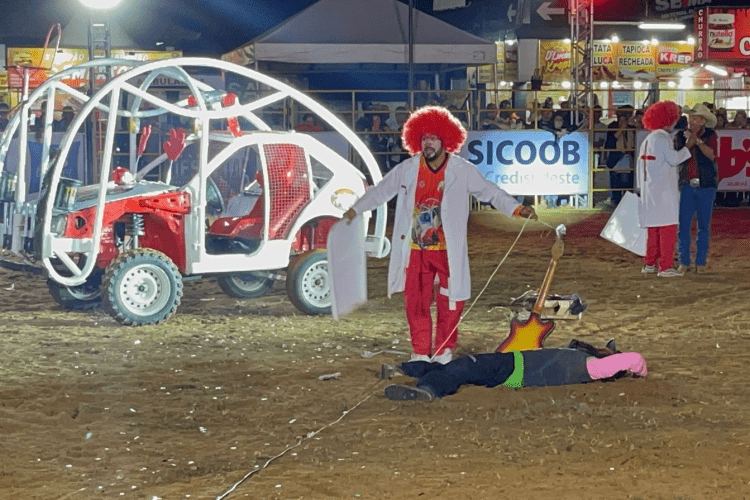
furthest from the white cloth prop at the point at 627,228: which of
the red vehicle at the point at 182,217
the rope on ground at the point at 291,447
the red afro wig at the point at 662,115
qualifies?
the rope on ground at the point at 291,447

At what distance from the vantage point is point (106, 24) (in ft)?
48.6

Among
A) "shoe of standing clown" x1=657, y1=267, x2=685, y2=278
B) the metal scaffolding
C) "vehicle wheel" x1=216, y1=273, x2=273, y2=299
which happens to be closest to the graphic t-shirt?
"vehicle wheel" x1=216, y1=273, x2=273, y2=299

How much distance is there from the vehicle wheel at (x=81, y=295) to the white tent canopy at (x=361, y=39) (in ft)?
42.1

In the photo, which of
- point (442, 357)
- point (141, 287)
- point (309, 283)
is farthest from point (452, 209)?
point (141, 287)

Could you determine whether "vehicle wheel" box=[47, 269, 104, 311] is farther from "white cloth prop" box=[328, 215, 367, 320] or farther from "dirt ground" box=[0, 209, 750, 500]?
"white cloth prop" box=[328, 215, 367, 320]

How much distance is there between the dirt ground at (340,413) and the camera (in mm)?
5785

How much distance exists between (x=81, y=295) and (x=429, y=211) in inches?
180

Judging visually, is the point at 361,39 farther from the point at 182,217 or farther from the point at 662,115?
the point at 182,217

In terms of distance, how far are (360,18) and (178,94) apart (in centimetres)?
380

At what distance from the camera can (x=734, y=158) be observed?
23172mm

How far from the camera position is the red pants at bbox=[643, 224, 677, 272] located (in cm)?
1346

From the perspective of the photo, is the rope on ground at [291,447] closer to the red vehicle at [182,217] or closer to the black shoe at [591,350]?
the black shoe at [591,350]

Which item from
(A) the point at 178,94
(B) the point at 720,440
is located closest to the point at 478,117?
(A) the point at 178,94

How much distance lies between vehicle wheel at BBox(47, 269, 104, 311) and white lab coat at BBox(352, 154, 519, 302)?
Result: 412 centimetres
